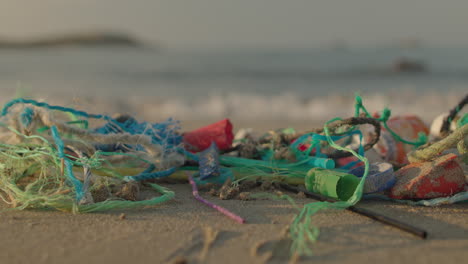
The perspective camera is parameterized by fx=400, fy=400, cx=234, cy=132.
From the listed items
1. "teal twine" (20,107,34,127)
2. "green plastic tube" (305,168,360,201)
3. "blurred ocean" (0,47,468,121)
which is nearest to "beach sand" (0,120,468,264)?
"green plastic tube" (305,168,360,201)

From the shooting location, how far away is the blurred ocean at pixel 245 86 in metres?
6.80

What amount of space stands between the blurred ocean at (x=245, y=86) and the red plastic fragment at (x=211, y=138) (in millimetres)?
647

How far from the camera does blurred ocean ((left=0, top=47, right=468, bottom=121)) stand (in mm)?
6801

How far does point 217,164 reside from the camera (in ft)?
6.98

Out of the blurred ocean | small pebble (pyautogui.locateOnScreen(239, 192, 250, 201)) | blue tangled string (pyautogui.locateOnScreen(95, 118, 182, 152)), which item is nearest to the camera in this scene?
small pebble (pyautogui.locateOnScreen(239, 192, 250, 201))

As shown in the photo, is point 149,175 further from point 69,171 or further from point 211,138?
point 211,138

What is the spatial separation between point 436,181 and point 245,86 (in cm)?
926

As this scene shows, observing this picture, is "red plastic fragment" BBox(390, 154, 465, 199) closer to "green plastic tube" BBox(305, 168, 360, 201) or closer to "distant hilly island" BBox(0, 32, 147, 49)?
"green plastic tube" BBox(305, 168, 360, 201)

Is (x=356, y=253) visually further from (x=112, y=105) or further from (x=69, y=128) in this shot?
(x=112, y=105)

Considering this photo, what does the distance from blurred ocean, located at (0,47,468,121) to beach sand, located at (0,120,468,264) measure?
2.75ft

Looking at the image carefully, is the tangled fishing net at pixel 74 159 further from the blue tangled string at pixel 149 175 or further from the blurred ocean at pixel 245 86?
the blurred ocean at pixel 245 86

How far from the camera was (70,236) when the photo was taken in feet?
4.92

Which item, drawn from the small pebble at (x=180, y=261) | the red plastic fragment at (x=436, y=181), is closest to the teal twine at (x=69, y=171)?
the small pebble at (x=180, y=261)

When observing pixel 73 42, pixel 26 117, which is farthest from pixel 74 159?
pixel 73 42
